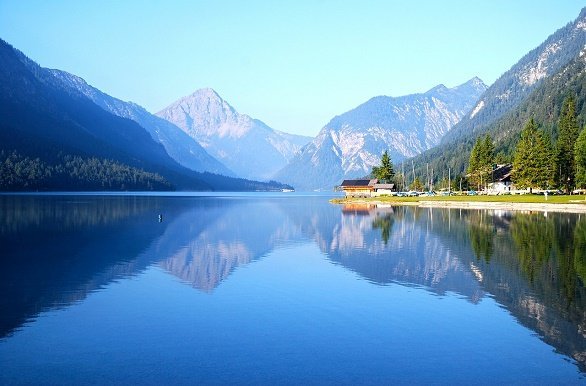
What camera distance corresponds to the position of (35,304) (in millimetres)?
23625

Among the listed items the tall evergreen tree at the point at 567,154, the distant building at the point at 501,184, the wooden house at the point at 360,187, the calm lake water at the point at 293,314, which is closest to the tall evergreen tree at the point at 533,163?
the tall evergreen tree at the point at 567,154

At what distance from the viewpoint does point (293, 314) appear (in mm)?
22797

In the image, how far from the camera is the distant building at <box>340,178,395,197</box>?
7146 inches

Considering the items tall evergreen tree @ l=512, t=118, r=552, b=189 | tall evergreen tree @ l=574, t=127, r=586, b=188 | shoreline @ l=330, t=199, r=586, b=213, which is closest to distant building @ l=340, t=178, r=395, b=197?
shoreline @ l=330, t=199, r=586, b=213

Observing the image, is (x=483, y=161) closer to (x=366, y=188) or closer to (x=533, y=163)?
(x=533, y=163)

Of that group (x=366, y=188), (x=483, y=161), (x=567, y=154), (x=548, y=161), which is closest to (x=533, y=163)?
(x=548, y=161)

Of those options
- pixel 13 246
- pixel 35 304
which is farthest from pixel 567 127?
pixel 35 304

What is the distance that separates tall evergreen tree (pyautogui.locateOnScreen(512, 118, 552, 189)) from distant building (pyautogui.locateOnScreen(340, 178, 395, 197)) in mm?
54404

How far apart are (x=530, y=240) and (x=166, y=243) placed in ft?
102

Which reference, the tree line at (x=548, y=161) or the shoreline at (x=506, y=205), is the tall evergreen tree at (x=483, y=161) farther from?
the shoreline at (x=506, y=205)

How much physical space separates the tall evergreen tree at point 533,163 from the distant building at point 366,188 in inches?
2142

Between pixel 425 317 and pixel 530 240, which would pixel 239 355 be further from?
pixel 530 240

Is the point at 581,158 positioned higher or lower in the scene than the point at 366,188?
higher

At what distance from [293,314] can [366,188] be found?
543 ft
